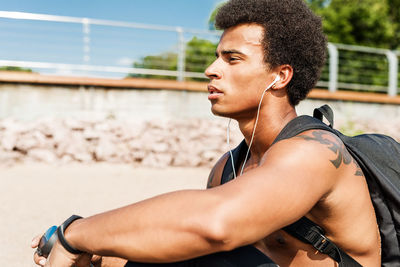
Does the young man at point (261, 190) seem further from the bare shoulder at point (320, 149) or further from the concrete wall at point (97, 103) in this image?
the concrete wall at point (97, 103)

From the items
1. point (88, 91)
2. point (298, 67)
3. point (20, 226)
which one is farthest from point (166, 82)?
point (298, 67)

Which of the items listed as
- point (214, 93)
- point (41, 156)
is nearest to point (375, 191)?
point (214, 93)

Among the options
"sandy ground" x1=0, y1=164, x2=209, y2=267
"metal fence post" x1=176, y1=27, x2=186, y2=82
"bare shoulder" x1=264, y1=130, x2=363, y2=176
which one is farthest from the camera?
"metal fence post" x1=176, y1=27, x2=186, y2=82

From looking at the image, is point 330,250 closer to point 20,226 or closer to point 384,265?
point 384,265

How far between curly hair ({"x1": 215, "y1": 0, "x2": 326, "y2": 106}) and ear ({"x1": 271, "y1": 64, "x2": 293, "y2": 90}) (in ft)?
0.08

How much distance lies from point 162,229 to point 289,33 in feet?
3.94

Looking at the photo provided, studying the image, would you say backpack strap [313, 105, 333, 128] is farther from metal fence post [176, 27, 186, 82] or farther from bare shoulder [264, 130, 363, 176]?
metal fence post [176, 27, 186, 82]

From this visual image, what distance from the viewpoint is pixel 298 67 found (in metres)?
2.07

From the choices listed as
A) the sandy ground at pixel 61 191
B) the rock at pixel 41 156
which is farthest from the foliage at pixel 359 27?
the rock at pixel 41 156

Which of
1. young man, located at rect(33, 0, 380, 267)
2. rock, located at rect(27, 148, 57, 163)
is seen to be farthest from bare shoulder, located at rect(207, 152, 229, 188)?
rock, located at rect(27, 148, 57, 163)

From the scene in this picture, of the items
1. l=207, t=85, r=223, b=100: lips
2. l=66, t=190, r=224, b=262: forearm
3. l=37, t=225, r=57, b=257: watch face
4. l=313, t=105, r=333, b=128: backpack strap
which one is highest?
l=207, t=85, r=223, b=100: lips

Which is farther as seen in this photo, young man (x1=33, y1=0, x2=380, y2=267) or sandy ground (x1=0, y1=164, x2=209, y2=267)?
sandy ground (x1=0, y1=164, x2=209, y2=267)

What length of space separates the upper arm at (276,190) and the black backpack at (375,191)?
0.65 feet

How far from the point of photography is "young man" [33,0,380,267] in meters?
1.25
